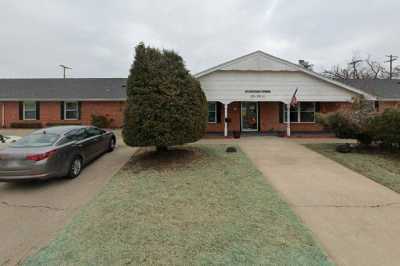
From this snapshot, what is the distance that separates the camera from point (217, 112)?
16281 millimetres

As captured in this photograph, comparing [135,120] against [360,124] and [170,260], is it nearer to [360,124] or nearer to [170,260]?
[170,260]

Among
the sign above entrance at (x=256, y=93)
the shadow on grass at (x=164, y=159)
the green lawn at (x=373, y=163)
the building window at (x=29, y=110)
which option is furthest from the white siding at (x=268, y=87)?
the building window at (x=29, y=110)

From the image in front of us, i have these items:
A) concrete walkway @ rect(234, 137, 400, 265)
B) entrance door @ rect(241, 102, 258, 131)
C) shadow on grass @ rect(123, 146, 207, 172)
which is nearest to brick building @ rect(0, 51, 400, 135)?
entrance door @ rect(241, 102, 258, 131)

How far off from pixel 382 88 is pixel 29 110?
3002 centimetres

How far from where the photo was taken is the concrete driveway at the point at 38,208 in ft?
11.0

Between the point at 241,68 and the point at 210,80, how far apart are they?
2.06m

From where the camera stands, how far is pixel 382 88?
19.9 meters

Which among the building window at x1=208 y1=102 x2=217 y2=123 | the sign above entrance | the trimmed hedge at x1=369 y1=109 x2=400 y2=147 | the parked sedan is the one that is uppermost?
the sign above entrance

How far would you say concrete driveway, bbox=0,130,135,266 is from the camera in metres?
3.36

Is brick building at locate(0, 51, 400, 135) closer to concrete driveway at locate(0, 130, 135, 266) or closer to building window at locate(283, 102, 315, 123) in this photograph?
building window at locate(283, 102, 315, 123)

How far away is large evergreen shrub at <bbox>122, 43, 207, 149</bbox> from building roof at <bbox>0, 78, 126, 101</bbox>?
1286 cm

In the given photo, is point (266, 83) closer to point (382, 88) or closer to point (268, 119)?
point (268, 119)

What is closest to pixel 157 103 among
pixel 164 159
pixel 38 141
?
pixel 164 159

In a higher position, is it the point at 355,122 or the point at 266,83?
the point at 266,83
